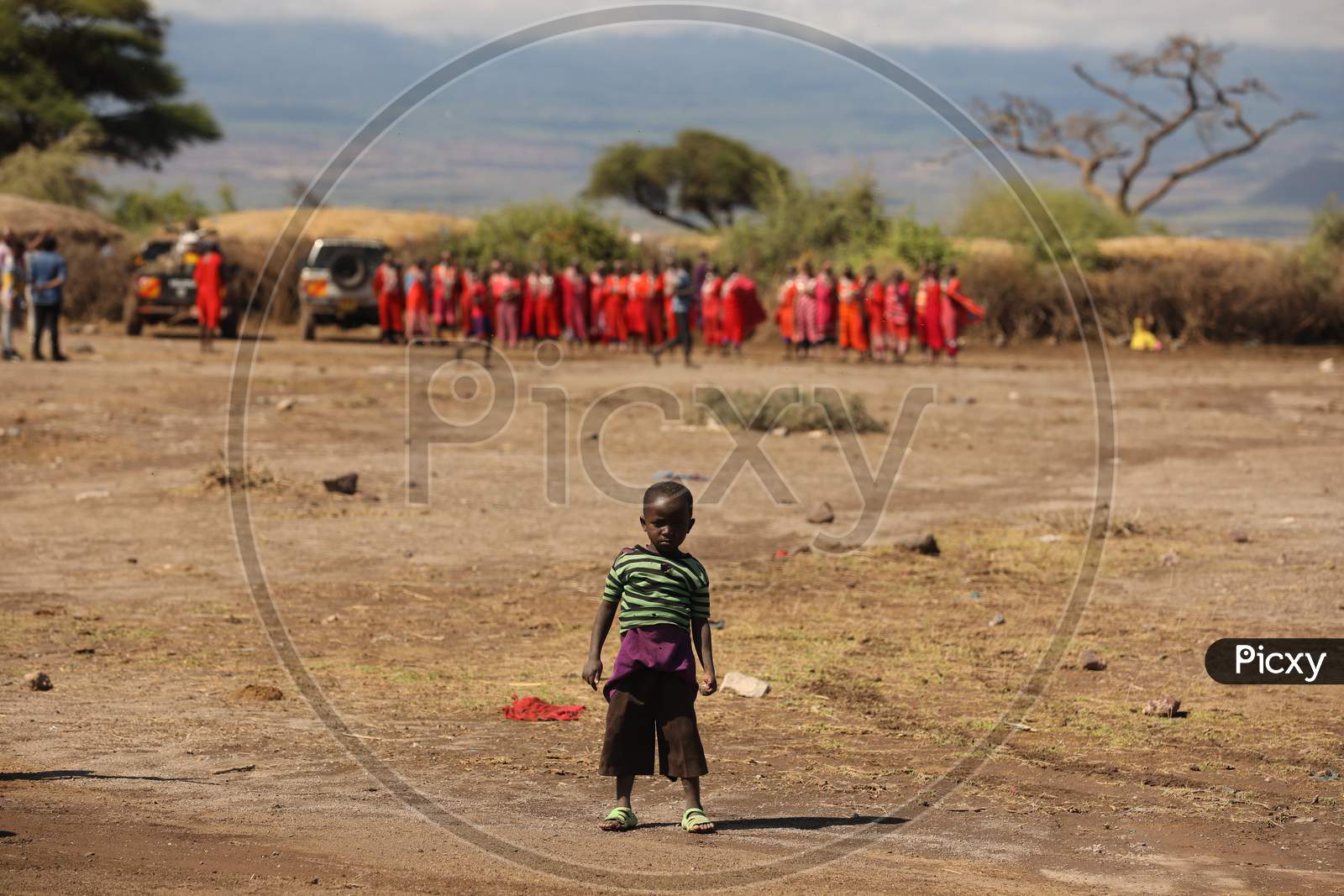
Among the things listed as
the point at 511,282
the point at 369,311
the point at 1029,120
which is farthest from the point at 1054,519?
the point at 1029,120

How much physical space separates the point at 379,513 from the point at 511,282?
649 inches

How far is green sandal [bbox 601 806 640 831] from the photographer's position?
228 inches

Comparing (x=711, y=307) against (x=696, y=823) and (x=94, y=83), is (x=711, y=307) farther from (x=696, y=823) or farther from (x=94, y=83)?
(x=94, y=83)

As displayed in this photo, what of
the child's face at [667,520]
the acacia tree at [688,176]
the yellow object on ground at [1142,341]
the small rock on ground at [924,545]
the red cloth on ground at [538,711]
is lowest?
the red cloth on ground at [538,711]

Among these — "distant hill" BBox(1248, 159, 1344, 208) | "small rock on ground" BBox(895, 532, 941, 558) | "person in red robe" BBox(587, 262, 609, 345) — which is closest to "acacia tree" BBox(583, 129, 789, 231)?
"person in red robe" BBox(587, 262, 609, 345)

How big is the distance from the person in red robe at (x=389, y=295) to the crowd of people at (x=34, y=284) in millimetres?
7272

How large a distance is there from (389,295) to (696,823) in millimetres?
24373

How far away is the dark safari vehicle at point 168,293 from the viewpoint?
2859 cm

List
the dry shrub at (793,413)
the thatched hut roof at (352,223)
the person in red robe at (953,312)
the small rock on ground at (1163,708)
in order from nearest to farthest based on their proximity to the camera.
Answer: the small rock on ground at (1163,708), the dry shrub at (793,413), the person in red robe at (953,312), the thatched hut roof at (352,223)

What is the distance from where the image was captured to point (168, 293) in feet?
94.2

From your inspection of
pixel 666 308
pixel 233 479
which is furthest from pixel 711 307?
pixel 233 479

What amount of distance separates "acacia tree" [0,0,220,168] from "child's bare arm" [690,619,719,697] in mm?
50942

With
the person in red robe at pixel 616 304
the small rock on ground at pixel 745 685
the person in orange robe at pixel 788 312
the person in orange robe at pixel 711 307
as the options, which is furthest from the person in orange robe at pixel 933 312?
the small rock on ground at pixel 745 685

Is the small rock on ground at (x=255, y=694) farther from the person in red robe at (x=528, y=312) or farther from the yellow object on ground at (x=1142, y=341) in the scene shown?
the yellow object on ground at (x=1142, y=341)
